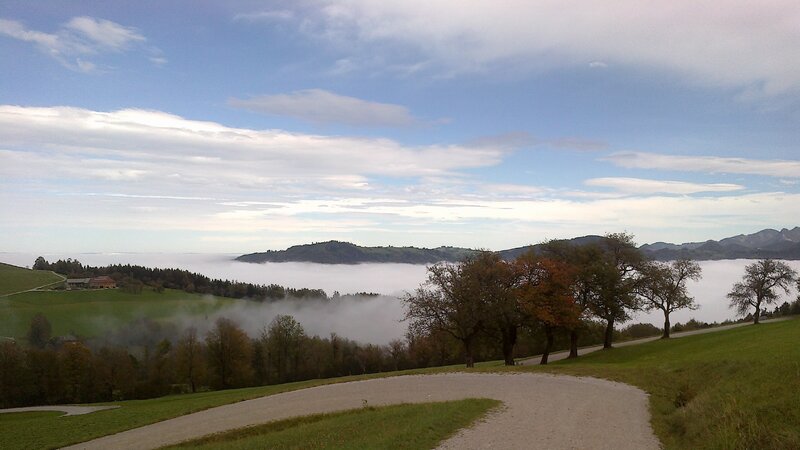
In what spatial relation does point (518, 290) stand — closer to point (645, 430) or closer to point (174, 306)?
point (645, 430)

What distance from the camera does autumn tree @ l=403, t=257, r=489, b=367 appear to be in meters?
45.1

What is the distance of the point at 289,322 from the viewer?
92188 mm

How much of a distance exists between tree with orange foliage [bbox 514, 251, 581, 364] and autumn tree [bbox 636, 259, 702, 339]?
11419 millimetres

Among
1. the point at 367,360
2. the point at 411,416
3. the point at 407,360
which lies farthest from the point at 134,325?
the point at 411,416

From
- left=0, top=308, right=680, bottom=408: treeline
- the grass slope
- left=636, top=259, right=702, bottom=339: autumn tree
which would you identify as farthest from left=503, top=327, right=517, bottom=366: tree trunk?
the grass slope

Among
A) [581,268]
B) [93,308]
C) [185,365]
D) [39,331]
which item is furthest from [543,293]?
[93,308]

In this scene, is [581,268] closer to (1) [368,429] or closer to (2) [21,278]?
(1) [368,429]

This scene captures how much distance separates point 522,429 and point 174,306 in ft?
484

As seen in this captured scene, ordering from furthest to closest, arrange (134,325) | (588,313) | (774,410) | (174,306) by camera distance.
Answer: (174,306) → (134,325) → (588,313) → (774,410)

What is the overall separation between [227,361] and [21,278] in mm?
122056

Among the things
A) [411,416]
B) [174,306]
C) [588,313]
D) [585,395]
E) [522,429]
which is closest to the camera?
[522,429]

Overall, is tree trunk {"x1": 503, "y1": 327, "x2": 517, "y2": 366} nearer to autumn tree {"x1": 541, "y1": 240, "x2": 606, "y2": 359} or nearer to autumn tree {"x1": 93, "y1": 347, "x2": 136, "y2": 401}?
autumn tree {"x1": 541, "y1": 240, "x2": 606, "y2": 359}

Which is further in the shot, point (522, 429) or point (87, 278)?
point (87, 278)

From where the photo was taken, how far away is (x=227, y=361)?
80.1 m
